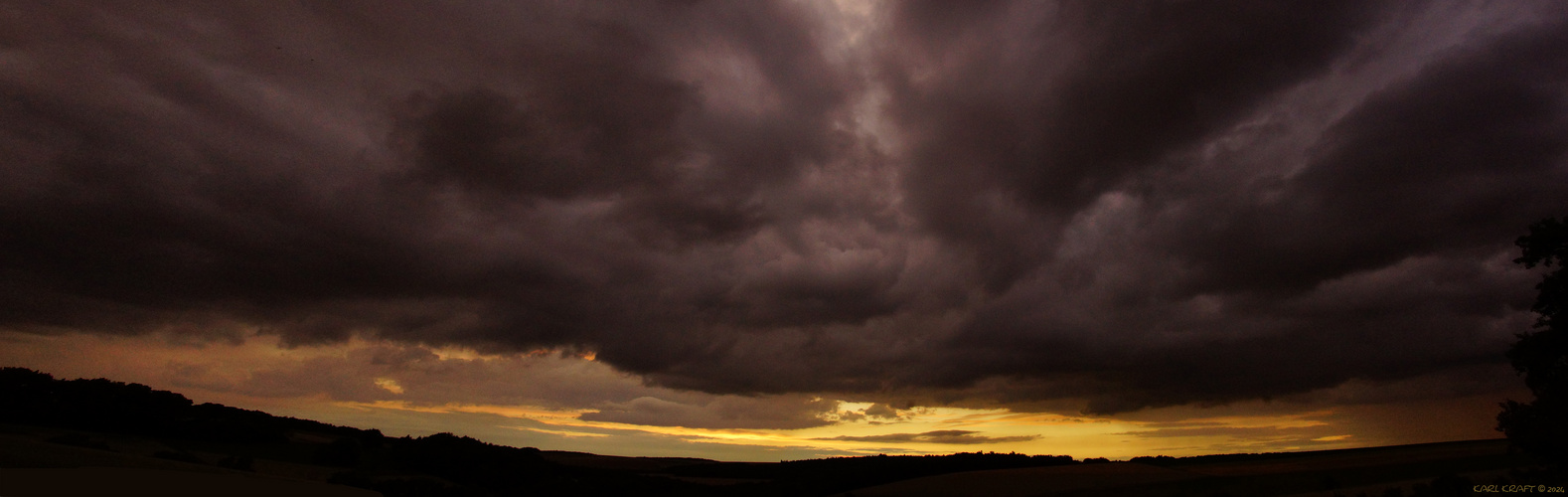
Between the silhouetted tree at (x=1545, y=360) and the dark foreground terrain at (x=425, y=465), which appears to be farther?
the dark foreground terrain at (x=425, y=465)

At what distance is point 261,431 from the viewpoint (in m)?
81.8

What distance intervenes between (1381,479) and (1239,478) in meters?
10.5

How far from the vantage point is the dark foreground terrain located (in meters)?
40.5

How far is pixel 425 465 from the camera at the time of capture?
89625 mm

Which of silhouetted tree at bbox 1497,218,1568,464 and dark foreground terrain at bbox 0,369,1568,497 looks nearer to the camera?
silhouetted tree at bbox 1497,218,1568,464

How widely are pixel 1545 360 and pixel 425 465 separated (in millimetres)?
112669

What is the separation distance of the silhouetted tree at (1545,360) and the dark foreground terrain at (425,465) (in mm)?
2930

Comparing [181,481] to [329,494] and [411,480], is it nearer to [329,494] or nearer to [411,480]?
[329,494]

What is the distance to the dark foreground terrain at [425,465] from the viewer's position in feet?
133

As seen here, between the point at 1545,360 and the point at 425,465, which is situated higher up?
the point at 1545,360

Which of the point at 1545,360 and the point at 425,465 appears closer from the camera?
the point at 1545,360

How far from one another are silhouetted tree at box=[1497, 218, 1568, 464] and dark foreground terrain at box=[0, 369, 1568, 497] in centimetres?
293

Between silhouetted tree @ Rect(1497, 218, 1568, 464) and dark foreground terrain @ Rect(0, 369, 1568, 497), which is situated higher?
silhouetted tree @ Rect(1497, 218, 1568, 464)

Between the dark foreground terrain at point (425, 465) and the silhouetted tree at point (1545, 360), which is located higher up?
the silhouetted tree at point (1545, 360)
